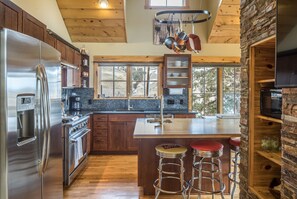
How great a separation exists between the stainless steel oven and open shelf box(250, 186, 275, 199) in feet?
8.08

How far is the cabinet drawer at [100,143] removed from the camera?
5.29 metres

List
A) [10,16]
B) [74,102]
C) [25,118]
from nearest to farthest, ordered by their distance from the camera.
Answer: [25,118] < [10,16] < [74,102]

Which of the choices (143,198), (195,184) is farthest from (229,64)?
(143,198)

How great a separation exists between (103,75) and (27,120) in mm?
4244

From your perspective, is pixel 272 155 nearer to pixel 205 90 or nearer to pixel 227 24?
pixel 227 24

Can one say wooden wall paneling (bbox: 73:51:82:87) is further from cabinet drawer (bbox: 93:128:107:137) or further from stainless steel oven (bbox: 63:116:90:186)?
cabinet drawer (bbox: 93:128:107:137)

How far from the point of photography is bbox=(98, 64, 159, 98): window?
5961mm

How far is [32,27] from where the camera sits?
277cm

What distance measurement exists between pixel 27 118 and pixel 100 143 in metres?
3.57

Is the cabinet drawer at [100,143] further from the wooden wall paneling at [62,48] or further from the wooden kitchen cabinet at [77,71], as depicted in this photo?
the wooden wall paneling at [62,48]

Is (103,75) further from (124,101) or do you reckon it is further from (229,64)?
(229,64)

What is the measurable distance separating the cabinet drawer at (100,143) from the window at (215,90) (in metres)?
2.31

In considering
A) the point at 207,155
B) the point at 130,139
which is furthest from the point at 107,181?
the point at 207,155

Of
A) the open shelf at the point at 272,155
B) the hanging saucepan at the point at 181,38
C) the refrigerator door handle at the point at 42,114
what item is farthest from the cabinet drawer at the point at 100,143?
the open shelf at the point at 272,155
